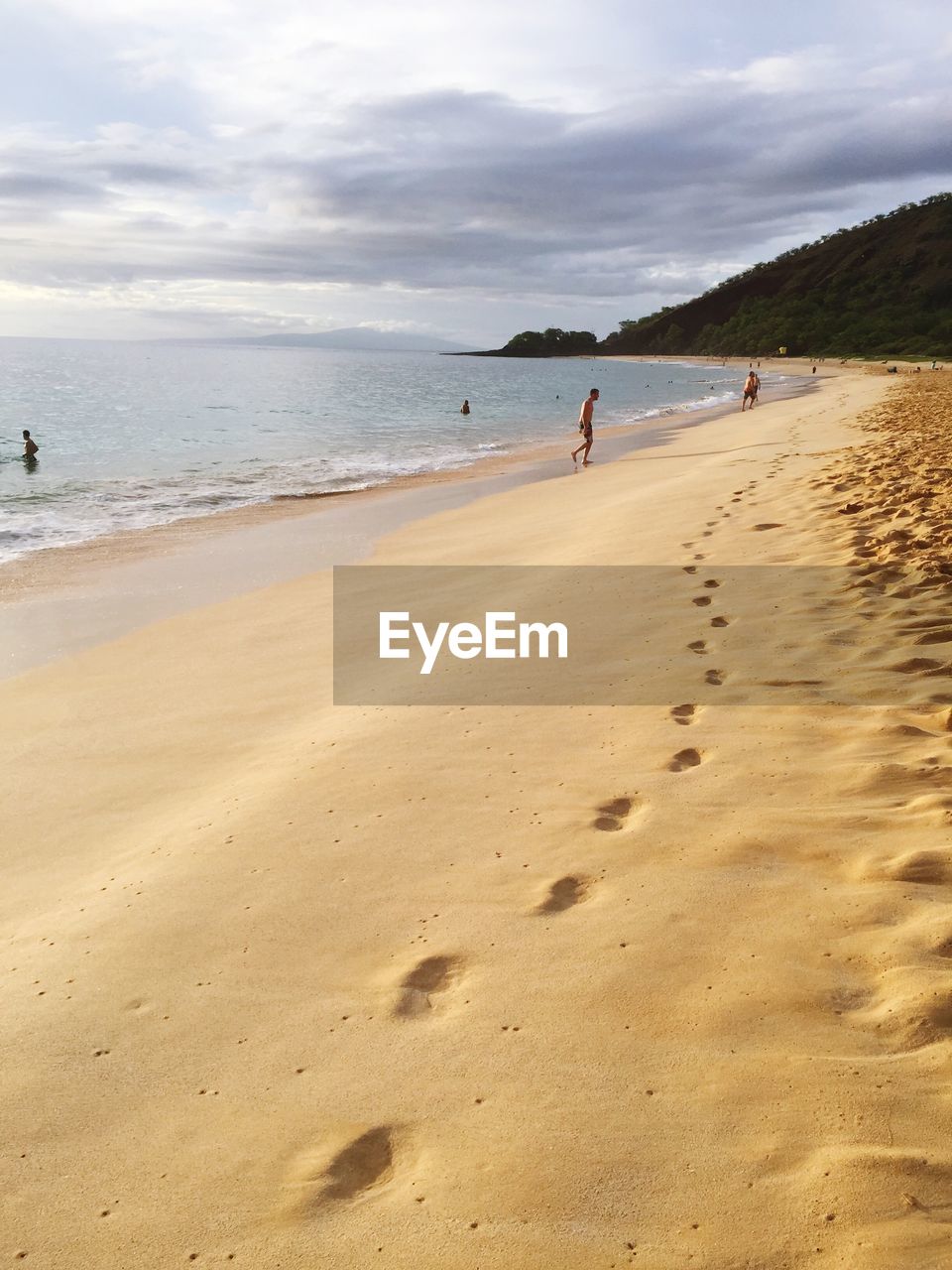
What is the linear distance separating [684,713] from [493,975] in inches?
90.4

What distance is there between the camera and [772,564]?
7250 millimetres

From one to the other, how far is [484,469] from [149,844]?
16.8m

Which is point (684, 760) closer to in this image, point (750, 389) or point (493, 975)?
point (493, 975)

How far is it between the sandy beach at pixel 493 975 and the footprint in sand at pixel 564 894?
0.04 ft

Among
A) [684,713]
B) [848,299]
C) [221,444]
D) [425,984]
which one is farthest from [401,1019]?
[848,299]

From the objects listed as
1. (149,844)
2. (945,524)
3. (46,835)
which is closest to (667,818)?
(149,844)

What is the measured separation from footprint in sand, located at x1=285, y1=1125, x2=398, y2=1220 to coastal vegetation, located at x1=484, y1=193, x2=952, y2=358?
94.1 meters

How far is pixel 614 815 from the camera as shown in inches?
149

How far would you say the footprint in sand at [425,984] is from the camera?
107 inches

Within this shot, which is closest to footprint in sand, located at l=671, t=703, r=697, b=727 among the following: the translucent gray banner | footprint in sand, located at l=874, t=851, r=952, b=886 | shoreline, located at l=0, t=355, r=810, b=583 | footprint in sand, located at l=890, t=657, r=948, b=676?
the translucent gray banner

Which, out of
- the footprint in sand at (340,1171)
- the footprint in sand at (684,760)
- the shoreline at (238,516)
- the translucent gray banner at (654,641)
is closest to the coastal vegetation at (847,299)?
the shoreline at (238,516)

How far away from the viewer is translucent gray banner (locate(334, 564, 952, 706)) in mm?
5031

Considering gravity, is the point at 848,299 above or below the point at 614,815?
above

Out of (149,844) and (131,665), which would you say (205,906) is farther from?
(131,665)
